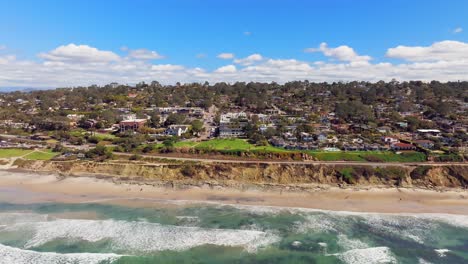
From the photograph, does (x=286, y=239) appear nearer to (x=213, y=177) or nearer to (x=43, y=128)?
(x=213, y=177)

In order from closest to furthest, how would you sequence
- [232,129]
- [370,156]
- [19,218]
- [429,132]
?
[19,218]
[370,156]
[429,132]
[232,129]

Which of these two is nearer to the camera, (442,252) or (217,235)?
(442,252)

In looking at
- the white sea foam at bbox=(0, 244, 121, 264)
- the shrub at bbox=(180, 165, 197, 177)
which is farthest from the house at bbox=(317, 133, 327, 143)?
the white sea foam at bbox=(0, 244, 121, 264)

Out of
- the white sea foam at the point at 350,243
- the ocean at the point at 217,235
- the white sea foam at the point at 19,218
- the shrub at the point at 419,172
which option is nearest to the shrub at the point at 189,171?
the ocean at the point at 217,235

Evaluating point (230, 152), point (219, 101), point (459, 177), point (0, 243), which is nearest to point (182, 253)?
point (0, 243)

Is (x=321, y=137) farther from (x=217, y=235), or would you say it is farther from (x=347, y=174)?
(x=217, y=235)

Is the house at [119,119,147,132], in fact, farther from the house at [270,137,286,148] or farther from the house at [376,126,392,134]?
the house at [376,126,392,134]

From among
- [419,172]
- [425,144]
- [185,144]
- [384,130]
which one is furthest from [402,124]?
[185,144]
